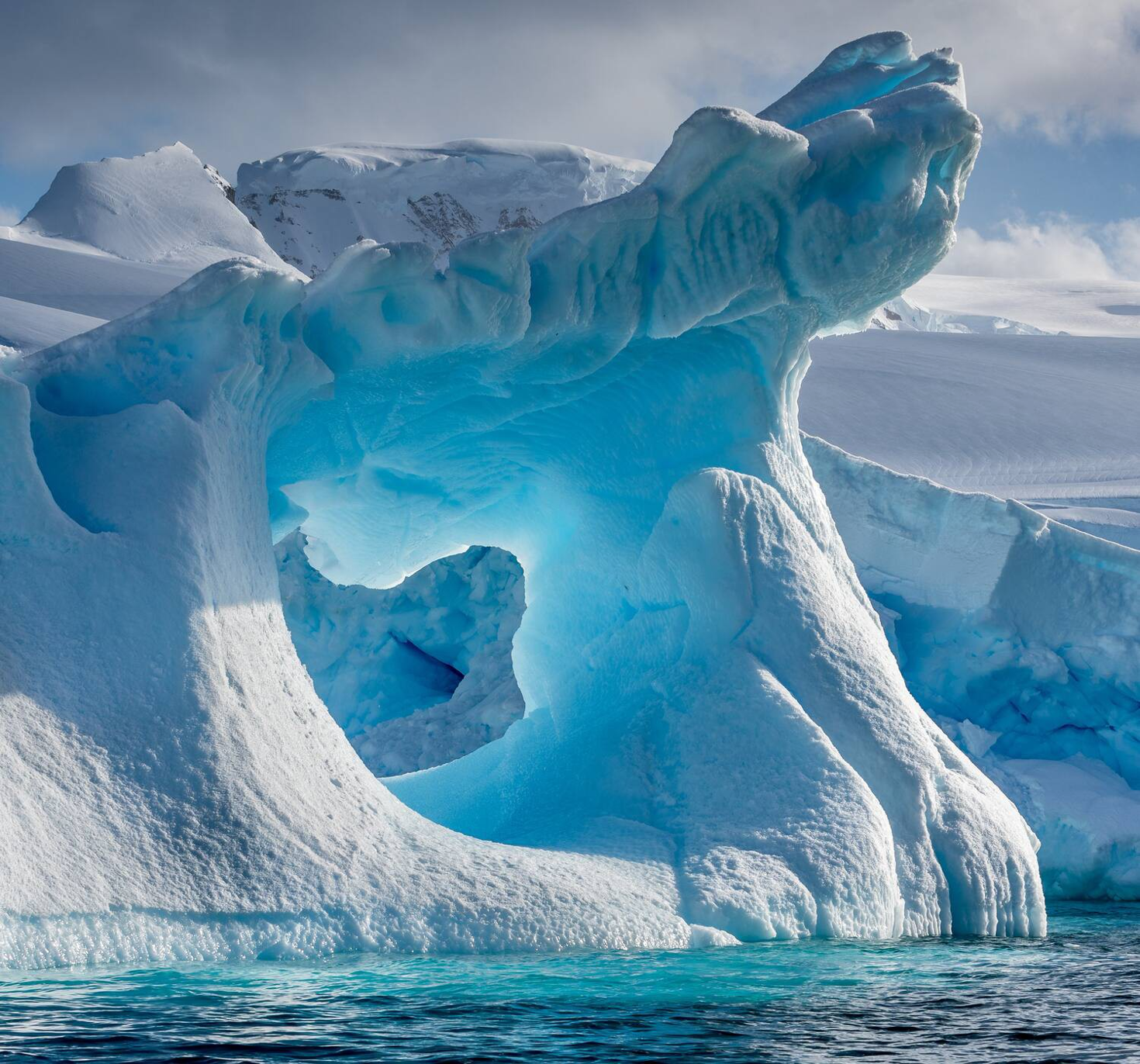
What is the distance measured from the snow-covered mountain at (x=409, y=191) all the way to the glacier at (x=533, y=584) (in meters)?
29.0

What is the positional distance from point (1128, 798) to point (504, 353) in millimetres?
5894

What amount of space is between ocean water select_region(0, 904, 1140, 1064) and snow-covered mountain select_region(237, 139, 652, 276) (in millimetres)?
31966

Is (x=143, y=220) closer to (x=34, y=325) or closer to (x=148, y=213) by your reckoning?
(x=148, y=213)

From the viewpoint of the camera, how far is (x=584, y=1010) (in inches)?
144

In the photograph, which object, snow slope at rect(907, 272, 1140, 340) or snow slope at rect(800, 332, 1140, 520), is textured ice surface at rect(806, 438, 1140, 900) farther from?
snow slope at rect(907, 272, 1140, 340)

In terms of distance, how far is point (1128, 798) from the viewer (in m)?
8.85

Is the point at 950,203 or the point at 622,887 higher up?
the point at 950,203

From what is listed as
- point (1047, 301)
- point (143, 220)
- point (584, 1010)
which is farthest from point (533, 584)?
point (1047, 301)

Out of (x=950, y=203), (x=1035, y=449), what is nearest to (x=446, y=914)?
(x=950, y=203)

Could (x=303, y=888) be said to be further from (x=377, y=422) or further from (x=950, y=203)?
(x=950, y=203)

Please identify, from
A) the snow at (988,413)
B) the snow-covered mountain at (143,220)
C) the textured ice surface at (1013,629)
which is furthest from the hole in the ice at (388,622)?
the snow-covered mountain at (143,220)

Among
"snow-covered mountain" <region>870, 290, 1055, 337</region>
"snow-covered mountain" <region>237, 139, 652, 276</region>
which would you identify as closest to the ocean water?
"snow-covered mountain" <region>237, 139, 652, 276</region>

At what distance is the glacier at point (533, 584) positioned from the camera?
4.27 meters

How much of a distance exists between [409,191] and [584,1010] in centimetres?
3464
